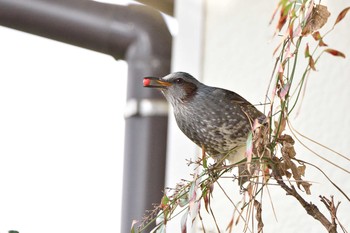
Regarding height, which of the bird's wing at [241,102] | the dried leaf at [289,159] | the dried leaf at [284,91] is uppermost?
the bird's wing at [241,102]

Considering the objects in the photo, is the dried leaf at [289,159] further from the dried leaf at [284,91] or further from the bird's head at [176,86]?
the bird's head at [176,86]

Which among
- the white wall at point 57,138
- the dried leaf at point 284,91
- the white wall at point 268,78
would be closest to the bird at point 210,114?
the white wall at point 268,78

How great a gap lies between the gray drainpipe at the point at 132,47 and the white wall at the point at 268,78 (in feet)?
0.68

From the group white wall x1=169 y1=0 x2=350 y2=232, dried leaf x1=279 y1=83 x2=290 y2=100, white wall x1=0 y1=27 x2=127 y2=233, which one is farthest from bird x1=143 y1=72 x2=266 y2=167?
white wall x1=0 y1=27 x2=127 y2=233

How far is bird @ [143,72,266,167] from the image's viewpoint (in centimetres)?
249

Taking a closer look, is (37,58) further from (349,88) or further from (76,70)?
(349,88)

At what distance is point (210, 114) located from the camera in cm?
253

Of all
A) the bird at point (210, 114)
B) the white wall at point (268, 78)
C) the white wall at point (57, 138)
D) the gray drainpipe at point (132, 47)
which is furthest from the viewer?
the white wall at point (57, 138)

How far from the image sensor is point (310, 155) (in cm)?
297

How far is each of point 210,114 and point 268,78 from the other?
0.62 meters

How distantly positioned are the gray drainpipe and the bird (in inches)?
38.7

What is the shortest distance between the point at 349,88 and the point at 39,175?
493cm

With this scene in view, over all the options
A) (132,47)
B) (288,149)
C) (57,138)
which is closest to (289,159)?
(288,149)

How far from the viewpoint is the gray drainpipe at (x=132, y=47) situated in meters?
3.58
